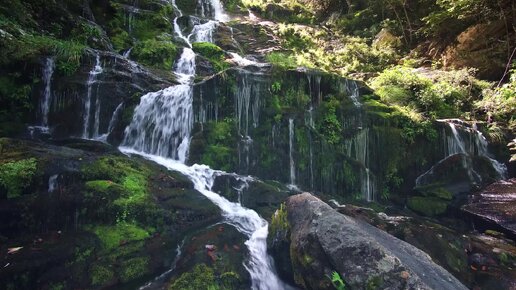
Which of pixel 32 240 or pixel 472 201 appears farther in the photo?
pixel 472 201

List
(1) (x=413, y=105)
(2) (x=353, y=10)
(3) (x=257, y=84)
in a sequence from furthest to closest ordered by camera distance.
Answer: (2) (x=353, y=10), (1) (x=413, y=105), (3) (x=257, y=84)

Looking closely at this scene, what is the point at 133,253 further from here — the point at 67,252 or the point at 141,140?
the point at 141,140

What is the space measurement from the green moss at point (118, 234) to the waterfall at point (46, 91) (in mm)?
5041

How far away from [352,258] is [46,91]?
9084 millimetres

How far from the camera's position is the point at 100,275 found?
5.13 metres

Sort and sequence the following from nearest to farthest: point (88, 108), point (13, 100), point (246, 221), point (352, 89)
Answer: point (246, 221) < point (13, 100) < point (88, 108) < point (352, 89)

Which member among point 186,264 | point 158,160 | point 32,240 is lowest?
point 186,264

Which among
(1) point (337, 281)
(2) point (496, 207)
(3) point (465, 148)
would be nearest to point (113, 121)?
(1) point (337, 281)

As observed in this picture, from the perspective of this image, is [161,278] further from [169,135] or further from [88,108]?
[88,108]

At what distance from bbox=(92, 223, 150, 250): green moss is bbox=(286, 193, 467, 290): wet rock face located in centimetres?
265

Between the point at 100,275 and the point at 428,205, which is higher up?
the point at 428,205

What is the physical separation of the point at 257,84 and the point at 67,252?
270 inches

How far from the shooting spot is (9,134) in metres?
8.68

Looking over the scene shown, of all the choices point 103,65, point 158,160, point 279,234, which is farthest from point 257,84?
point 279,234
